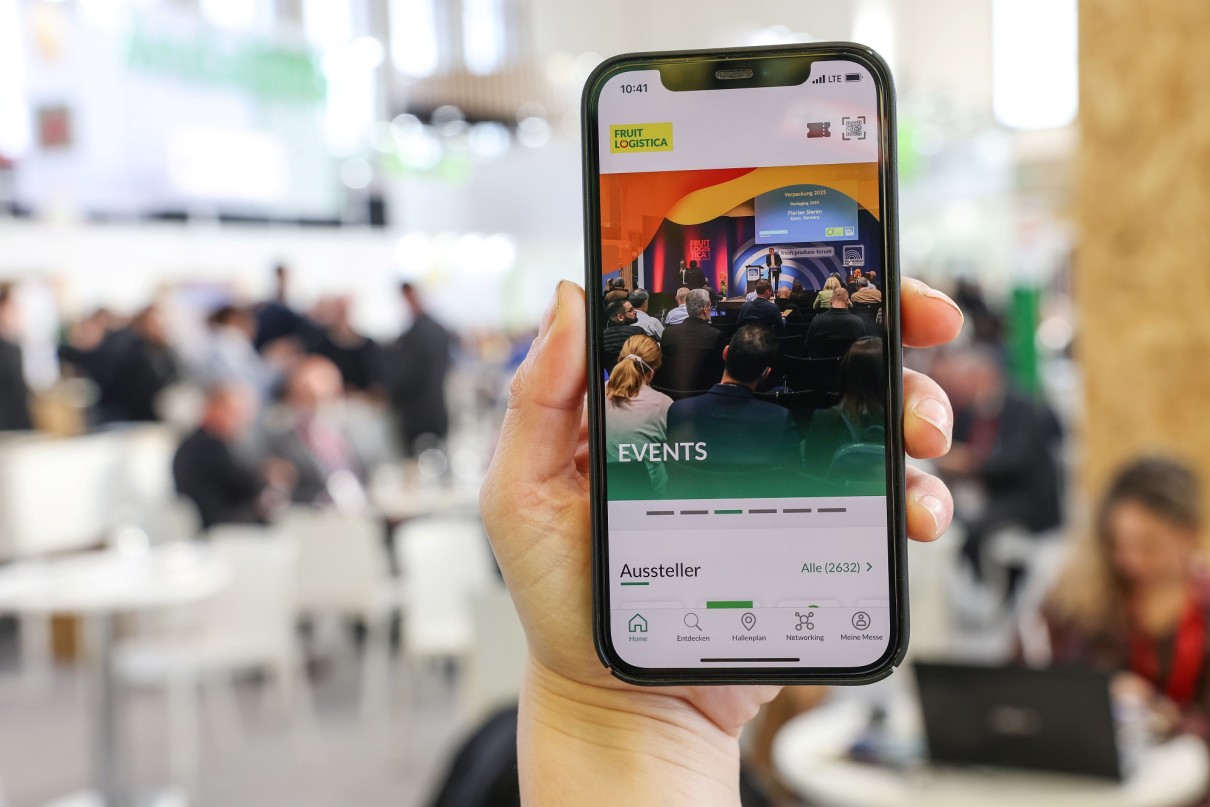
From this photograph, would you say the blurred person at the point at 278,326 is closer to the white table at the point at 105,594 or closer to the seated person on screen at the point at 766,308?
the white table at the point at 105,594

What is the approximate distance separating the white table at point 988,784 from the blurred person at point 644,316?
1.97 metres

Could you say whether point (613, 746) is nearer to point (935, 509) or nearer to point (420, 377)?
point (935, 509)

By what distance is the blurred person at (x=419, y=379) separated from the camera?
845 cm

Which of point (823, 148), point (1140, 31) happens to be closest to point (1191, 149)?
point (1140, 31)

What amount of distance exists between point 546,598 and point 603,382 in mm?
146

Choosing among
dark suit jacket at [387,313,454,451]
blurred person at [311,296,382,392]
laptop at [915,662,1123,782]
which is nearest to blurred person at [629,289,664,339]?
laptop at [915,662,1123,782]

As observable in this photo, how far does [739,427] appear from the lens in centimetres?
76

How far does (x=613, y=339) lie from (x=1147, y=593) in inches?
113

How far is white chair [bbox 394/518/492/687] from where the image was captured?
506cm

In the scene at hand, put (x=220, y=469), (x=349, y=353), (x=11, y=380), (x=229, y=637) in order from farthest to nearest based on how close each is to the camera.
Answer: (x=349, y=353) < (x=11, y=380) < (x=220, y=469) < (x=229, y=637)

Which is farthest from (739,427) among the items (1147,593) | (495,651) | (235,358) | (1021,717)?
(235,358)

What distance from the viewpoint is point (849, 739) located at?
2.86 meters

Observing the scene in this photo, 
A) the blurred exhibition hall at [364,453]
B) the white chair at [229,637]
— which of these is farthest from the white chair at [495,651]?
the white chair at [229,637]

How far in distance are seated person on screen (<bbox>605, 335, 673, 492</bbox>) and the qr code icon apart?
Answer: 174mm
